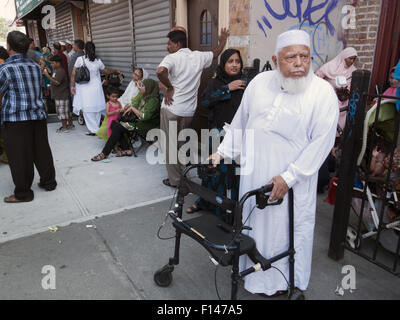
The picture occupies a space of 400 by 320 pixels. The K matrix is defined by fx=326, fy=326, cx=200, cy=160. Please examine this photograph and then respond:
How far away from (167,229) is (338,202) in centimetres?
174

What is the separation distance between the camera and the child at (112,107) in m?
6.27

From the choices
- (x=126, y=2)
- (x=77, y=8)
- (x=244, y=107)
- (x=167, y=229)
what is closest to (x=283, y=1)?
(x=244, y=107)

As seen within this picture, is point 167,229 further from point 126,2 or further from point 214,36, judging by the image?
point 126,2

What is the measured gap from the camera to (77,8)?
36.6 ft

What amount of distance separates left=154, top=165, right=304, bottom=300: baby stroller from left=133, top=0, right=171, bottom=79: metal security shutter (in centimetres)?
479

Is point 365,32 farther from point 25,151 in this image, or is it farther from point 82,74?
point 82,74

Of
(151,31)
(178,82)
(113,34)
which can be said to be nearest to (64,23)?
(113,34)

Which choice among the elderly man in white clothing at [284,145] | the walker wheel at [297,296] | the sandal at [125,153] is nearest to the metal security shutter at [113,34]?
the sandal at [125,153]

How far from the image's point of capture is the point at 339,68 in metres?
4.95

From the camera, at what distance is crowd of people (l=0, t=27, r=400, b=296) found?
2.07 meters

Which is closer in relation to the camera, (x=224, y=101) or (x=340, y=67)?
(x=224, y=101)

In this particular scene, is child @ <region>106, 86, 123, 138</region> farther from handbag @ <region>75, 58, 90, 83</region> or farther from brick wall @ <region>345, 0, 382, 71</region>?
brick wall @ <region>345, 0, 382, 71</region>

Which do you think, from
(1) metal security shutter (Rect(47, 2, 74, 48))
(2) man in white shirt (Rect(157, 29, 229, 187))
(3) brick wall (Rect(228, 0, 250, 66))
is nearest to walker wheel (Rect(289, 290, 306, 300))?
(2) man in white shirt (Rect(157, 29, 229, 187))

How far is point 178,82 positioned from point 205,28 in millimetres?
1540
